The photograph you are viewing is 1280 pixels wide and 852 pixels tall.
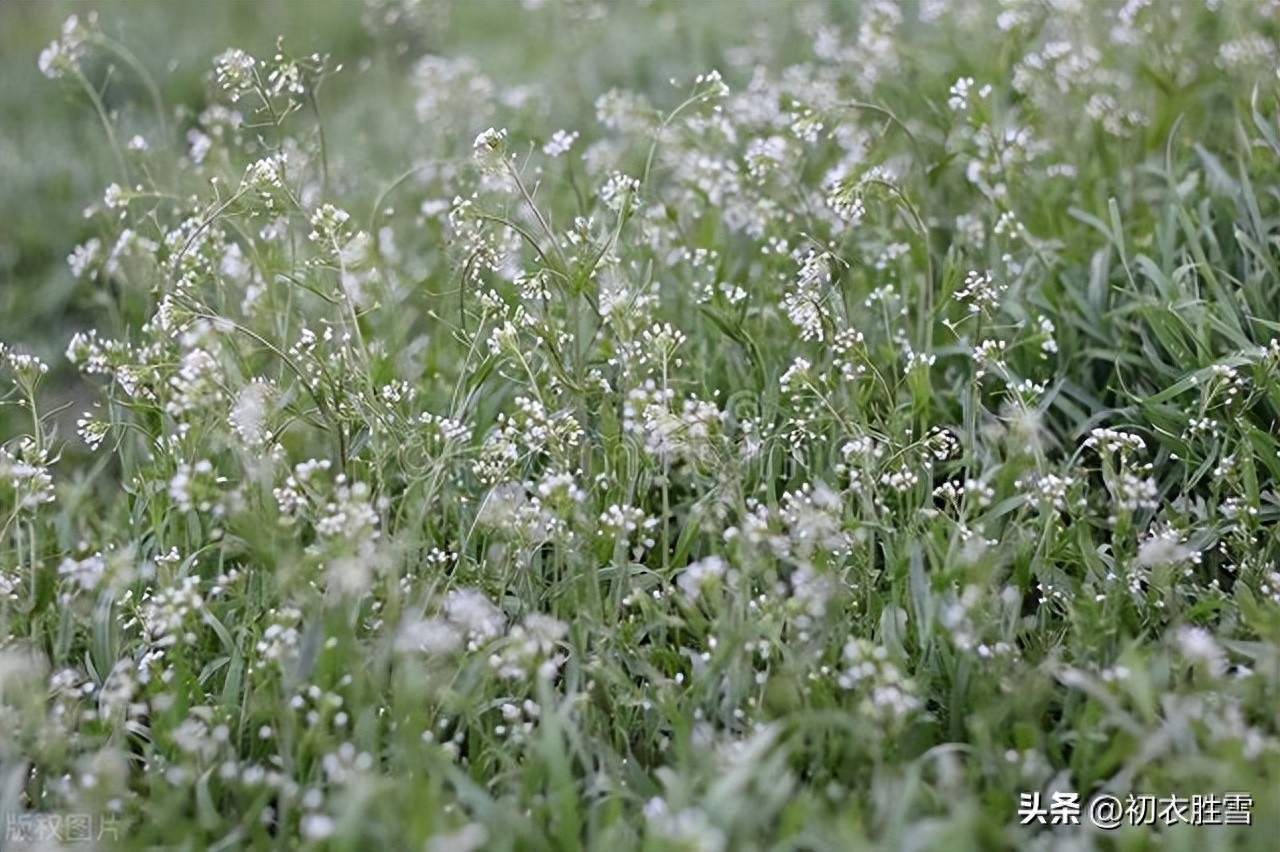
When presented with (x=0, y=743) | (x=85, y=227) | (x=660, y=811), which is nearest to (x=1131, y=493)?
(x=660, y=811)

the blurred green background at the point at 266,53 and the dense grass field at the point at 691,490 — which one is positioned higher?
the blurred green background at the point at 266,53

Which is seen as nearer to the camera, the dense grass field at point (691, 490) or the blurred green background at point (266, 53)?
the dense grass field at point (691, 490)

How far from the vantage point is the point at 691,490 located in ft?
10.4

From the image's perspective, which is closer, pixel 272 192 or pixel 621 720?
pixel 621 720

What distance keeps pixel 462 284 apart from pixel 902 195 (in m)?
0.94

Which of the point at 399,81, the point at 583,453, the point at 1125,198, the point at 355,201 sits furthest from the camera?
the point at 399,81

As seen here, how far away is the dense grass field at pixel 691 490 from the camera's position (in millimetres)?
2262

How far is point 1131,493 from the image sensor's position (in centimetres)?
255

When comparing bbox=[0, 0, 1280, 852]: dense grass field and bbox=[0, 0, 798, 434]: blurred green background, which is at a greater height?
bbox=[0, 0, 798, 434]: blurred green background

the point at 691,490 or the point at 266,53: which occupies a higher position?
the point at 266,53

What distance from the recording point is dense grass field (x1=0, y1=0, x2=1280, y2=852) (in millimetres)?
2262

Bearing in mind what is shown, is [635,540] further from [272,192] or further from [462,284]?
[272,192]

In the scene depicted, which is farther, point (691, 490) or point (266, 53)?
point (266, 53)

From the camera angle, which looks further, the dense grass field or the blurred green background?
the blurred green background
